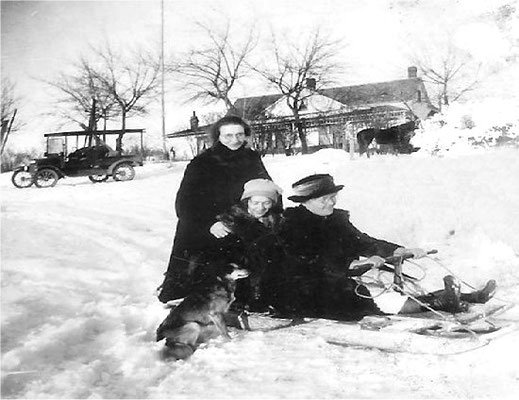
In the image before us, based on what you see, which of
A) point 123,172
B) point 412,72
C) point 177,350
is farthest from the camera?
point 412,72

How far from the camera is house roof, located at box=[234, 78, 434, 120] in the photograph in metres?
1.74

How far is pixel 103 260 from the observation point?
1603mm

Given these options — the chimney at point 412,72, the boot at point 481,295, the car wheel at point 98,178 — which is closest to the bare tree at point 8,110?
the car wheel at point 98,178

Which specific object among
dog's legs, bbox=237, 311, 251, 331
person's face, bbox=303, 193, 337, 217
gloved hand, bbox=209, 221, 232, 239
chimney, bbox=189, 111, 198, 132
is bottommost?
dog's legs, bbox=237, 311, 251, 331

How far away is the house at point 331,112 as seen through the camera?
172 cm

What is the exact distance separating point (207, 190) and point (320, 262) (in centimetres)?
41

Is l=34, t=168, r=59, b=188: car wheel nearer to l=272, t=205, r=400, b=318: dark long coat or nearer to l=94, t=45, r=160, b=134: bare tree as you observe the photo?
l=94, t=45, r=160, b=134: bare tree

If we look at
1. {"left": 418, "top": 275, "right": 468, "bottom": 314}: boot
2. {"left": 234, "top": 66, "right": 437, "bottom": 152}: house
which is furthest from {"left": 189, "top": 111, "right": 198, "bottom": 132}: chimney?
{"left": 418, "top": 275, "right": 468, "bottom": 314}: boot

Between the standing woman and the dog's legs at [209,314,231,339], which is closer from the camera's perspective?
the dog's legs at [209,314,231,339]

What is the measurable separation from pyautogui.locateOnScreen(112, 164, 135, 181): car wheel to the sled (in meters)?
0.61

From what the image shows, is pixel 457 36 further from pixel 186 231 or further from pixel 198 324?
pixel 198 324

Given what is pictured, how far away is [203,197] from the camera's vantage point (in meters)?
1.65

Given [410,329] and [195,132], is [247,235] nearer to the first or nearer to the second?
[195,132]

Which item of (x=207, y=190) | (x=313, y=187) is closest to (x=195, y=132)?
(x=207, y=190)
